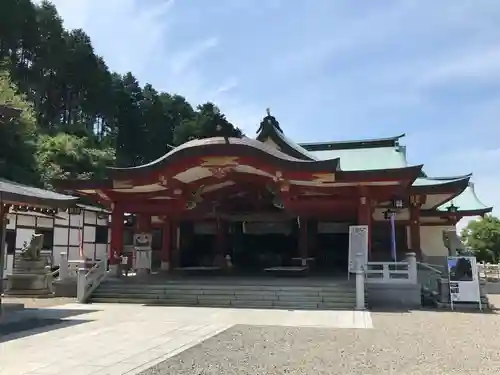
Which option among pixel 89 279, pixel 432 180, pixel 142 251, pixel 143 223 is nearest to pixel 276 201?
pixel 142 251

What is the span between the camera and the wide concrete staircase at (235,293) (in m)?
13.0

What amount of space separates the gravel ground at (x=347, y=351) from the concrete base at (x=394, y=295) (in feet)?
10.6

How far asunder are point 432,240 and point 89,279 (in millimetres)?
14715

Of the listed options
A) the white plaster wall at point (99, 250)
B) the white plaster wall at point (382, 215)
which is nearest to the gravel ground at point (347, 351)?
the white plaster wall at point (382, 215)

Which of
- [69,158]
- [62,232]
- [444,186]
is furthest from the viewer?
[69,158]

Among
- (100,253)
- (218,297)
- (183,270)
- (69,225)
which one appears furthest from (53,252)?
(218,297)

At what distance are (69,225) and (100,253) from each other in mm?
3181

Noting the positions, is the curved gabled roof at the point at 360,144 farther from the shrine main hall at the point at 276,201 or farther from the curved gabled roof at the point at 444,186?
the curved gabled roof at the point at 444,186

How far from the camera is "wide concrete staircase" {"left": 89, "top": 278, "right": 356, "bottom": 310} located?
510 inches

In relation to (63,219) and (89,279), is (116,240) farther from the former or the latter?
(63,219)

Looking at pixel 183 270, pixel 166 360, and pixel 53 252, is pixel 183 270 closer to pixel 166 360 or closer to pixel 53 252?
pixel 53 252

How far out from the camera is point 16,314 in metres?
10.8

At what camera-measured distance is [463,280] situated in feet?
42.4

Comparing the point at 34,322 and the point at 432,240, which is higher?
the point at 432,240
